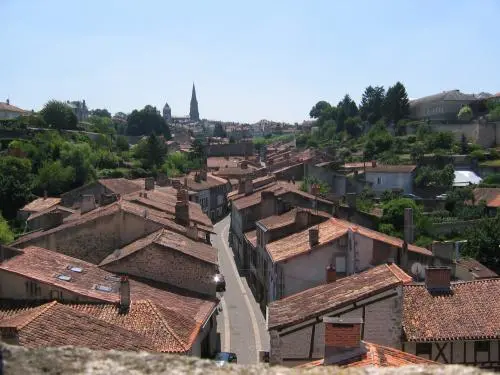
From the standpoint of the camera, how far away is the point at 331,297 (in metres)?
18.7

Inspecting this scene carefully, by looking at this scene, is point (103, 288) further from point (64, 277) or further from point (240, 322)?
point (240, 322)

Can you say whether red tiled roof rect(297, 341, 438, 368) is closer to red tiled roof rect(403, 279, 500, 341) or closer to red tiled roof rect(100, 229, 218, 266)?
red tiled roof rect(403, 279, 500, 341)

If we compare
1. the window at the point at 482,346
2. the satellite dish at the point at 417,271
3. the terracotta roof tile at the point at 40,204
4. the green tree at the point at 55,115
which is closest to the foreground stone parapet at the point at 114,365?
the window at the point at 482,346

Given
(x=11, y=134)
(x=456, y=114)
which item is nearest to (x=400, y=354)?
(x=11, y=134)

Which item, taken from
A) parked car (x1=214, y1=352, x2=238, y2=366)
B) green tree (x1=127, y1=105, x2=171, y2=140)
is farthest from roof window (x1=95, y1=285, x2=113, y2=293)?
green tree (x1=127, y1=105, x2=171, y2=140)

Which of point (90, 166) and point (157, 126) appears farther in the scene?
point (157, 126)

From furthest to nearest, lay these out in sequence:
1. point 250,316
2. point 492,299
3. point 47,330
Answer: point 250,316, point 492,299, point 47,330

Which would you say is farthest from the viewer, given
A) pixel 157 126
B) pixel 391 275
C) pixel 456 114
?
pixel 157 126

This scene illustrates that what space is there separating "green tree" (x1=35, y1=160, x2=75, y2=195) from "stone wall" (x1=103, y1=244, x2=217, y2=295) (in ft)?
164

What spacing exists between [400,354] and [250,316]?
67.7 feet

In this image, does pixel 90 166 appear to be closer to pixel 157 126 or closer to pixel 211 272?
pixel 211 272

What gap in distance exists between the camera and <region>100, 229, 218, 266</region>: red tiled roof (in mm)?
26297

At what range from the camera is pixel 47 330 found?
668 inches

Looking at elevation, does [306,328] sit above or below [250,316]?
above
